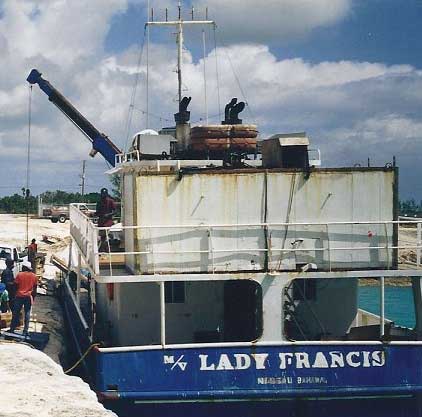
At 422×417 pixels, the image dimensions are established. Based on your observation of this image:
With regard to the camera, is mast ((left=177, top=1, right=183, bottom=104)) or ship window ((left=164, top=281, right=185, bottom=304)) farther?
mast ((left=177, top=1, right=183, bottom=104))

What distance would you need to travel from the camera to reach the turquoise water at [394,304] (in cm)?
3706

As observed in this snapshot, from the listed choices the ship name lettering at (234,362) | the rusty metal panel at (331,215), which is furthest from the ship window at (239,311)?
the ship name lettering at (234,362)

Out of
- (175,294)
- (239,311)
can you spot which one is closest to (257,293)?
(239,311)

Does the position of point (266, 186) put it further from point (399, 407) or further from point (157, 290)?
point (399, 407)

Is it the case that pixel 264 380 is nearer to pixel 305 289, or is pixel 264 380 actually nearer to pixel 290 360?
pixel 290 360

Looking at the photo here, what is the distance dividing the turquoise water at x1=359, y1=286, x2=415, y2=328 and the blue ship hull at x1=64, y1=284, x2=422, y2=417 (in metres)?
22.2

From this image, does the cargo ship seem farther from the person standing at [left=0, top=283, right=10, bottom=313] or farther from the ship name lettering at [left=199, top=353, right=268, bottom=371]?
the person standing at [left=0, top=283, right=10, bottom=313]

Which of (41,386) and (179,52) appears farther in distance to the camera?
(179,52)

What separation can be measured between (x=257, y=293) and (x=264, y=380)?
60.4 inches

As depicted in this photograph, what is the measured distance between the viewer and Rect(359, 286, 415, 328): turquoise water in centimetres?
3706

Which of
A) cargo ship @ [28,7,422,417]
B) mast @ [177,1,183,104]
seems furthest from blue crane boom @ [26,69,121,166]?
cargo ship @ [28,7,422,417]

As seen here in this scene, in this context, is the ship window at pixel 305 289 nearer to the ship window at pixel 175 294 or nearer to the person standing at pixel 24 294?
the ship window at pixel 175 294

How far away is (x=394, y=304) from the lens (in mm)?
42469

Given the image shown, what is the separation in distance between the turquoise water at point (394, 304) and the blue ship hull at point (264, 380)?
876 inches
